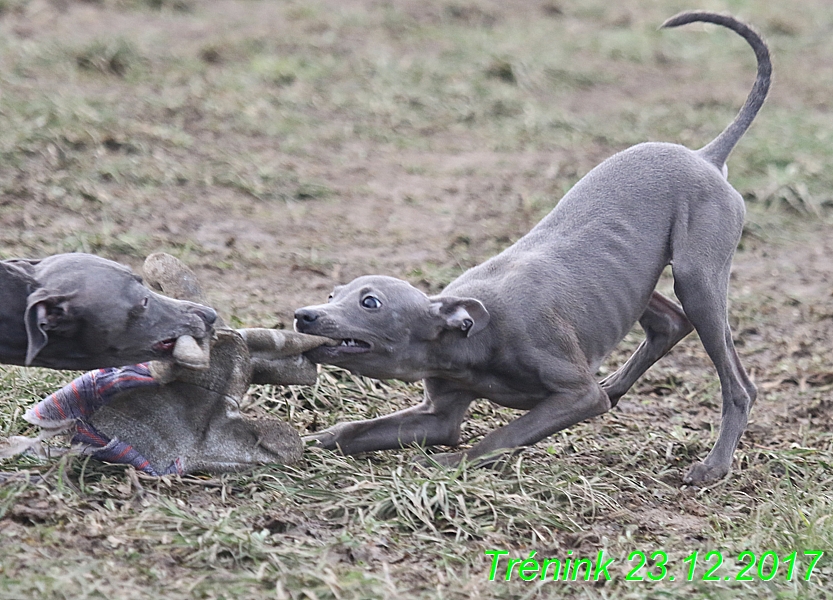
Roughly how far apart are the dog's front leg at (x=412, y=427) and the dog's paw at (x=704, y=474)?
1.05 m

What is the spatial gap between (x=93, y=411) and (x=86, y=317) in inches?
16.0

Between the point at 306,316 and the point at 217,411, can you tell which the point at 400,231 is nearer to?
the point at 306,316

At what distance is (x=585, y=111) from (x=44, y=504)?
28.2 ft

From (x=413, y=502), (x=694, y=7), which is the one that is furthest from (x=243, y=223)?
(x=694, y=7)

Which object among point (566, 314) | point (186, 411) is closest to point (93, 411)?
point (186, 411)

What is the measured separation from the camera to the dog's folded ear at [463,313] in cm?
495

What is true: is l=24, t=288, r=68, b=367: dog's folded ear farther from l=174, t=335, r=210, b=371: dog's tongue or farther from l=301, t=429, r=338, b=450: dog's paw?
l=301, t=429, r=338, b=450: dog's paw

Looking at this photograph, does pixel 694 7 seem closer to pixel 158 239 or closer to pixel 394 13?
pixel 394 13

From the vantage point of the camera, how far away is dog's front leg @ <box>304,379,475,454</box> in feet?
16.8

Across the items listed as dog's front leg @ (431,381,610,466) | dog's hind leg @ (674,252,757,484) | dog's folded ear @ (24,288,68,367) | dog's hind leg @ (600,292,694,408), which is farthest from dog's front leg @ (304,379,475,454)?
dog's folded ear @ (24,288,68,367)

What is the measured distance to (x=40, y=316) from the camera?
4.32m

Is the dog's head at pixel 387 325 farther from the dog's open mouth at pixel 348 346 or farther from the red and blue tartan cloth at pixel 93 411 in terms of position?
the red and blue tartan cloth at pixel 93 411

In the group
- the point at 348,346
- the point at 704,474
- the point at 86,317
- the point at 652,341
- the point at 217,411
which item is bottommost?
the point at 704,474

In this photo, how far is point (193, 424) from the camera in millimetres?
4711
